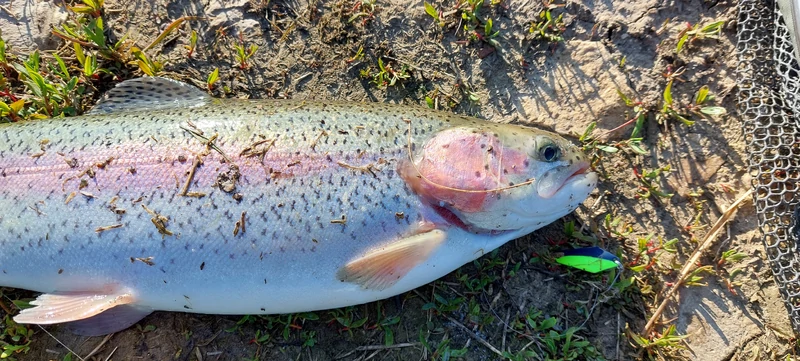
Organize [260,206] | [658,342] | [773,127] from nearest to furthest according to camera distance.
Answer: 1. [260,206]
2. [658,342]
3. [773,127]

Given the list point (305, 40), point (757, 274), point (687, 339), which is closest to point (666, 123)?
point (757, 274)

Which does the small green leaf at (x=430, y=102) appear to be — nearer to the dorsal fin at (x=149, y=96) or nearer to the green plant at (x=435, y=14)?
the green plant at (x=435, y=14)

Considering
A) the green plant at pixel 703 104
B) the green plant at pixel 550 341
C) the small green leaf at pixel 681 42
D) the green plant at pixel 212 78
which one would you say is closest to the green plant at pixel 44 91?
the green plant at pixel 212 78

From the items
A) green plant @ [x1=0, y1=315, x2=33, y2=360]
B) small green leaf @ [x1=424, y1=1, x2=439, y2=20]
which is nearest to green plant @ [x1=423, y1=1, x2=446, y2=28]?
small green leaf @ [x1=424, y1=1, x2=439, y2=20]

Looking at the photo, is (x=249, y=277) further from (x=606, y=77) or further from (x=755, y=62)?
(x=755, y=62)

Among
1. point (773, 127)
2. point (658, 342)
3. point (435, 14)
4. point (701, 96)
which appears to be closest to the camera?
point (658, 342)

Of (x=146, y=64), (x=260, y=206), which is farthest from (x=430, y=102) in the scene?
(x=146, y=64)

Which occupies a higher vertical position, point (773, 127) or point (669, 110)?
point (669, 110)

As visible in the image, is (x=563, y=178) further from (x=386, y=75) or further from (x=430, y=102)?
(x=386, y=75)
